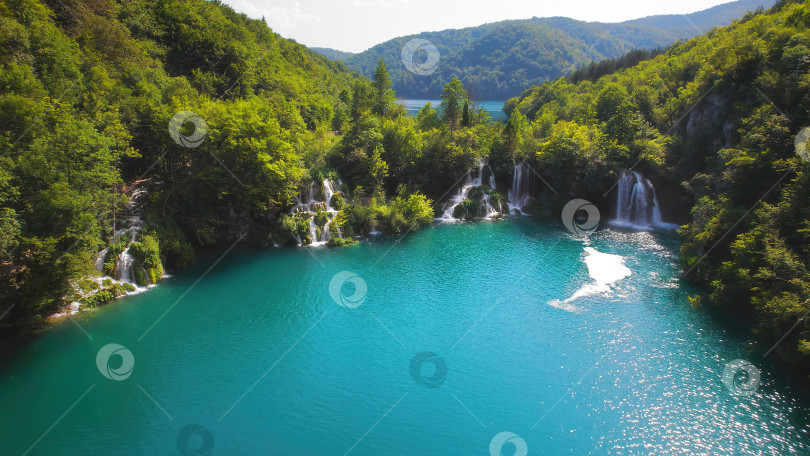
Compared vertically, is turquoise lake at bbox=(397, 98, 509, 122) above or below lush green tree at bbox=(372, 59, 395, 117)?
below

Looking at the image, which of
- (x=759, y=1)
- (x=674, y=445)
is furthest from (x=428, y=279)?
(x=759, y=1)

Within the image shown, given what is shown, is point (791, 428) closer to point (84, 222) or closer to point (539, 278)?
point (539, 278)

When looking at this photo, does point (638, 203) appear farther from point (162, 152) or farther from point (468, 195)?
point (162, 152)

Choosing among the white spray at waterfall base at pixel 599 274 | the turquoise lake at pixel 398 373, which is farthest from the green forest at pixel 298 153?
the white spray at waterfall base at pixel 599 274

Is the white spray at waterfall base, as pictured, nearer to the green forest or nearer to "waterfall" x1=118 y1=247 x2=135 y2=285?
the green forest

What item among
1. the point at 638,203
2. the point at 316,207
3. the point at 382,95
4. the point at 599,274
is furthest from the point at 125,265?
the point at 638,203

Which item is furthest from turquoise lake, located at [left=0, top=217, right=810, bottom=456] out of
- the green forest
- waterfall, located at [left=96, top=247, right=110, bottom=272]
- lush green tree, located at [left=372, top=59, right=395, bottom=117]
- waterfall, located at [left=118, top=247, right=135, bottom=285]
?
lush green tree, located at [left=372, top=59, right=395, bottom=117]
